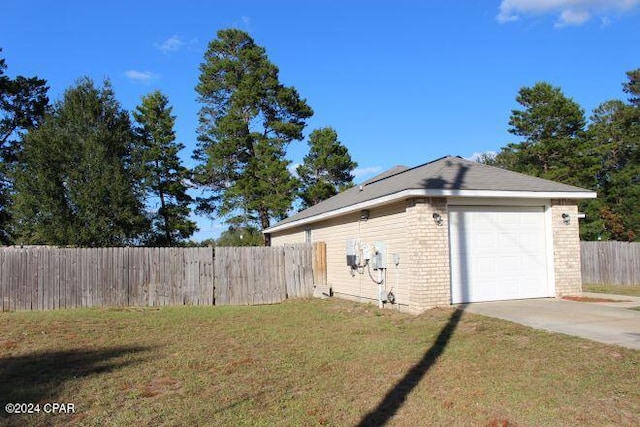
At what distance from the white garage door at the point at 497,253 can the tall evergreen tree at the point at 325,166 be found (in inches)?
834

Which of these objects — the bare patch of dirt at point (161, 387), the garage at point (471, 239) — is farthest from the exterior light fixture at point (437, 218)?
the bare patch of dirt at point (161, 387)

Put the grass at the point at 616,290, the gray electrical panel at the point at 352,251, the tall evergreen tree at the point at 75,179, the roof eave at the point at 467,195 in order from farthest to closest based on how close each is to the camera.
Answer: the tall evergreen tree at the point at 75,179
the grass at the point at 616,290
the gray electrical panel at the point at 352,251
the roof eave at the point at 467,195

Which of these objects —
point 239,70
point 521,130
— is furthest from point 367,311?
point 521,130

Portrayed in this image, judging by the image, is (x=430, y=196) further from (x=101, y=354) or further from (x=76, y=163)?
(x=76, y=163)

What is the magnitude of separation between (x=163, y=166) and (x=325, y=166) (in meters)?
10.1

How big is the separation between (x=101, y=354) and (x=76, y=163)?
1976 centimetres

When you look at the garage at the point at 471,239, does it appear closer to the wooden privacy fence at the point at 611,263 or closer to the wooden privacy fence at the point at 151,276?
the wooden privacy fence at the point at 151,276

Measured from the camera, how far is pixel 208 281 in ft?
51.5

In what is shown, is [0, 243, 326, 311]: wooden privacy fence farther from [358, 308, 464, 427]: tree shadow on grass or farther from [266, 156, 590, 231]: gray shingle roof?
[358, 308, 464, 427]: tree shadow on grass

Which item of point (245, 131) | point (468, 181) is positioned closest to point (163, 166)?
point (245, 131)

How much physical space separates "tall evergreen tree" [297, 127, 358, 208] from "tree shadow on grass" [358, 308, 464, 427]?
81.1ft

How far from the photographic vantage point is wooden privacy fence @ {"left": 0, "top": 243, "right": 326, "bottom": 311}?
567 inches

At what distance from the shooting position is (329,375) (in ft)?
21.2

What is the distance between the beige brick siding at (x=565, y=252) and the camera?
11867 millimetres
